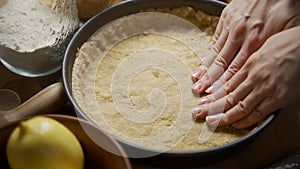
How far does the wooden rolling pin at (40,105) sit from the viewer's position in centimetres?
84

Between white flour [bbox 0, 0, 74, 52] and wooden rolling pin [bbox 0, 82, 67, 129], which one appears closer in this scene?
wooden rolling pin [bbox 0, 82, 67, 129]

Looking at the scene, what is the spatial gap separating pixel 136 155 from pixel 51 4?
15.1 inches

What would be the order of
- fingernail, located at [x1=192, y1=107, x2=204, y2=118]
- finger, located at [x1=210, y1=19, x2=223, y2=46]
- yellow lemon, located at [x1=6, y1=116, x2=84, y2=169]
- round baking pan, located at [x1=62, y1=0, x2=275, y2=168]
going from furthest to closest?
finger, located at [x1=210, y1=19, x2=223, y2=46], fingernail, located at [x1=192, y1=107, x2=204, y2=118], round baking pan, located at [x1=62, y1=0, x2=275, y2=168], yellow lemon, located at [x1=6, y1=116, x2=84, y2=169]

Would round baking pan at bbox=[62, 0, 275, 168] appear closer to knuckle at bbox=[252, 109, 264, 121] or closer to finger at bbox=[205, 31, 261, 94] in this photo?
knuckle at bbox=[252, 109, 264, 121]

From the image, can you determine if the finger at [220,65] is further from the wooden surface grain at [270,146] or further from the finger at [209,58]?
the wooden surface grain at [270,146]

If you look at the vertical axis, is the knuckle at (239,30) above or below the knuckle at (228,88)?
above

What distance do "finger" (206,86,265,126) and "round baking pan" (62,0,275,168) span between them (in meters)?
0.04

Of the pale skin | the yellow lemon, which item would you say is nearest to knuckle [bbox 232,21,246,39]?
the pale skin

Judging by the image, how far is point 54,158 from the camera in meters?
0.62

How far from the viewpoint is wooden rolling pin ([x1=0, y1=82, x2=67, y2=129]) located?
84 centimetres

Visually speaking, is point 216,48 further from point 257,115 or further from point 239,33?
point 257,115

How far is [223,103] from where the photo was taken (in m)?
0.87

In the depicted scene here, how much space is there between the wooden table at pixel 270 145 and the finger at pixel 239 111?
50mm

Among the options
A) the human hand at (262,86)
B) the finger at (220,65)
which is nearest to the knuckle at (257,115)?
the human hand at (262,86)
